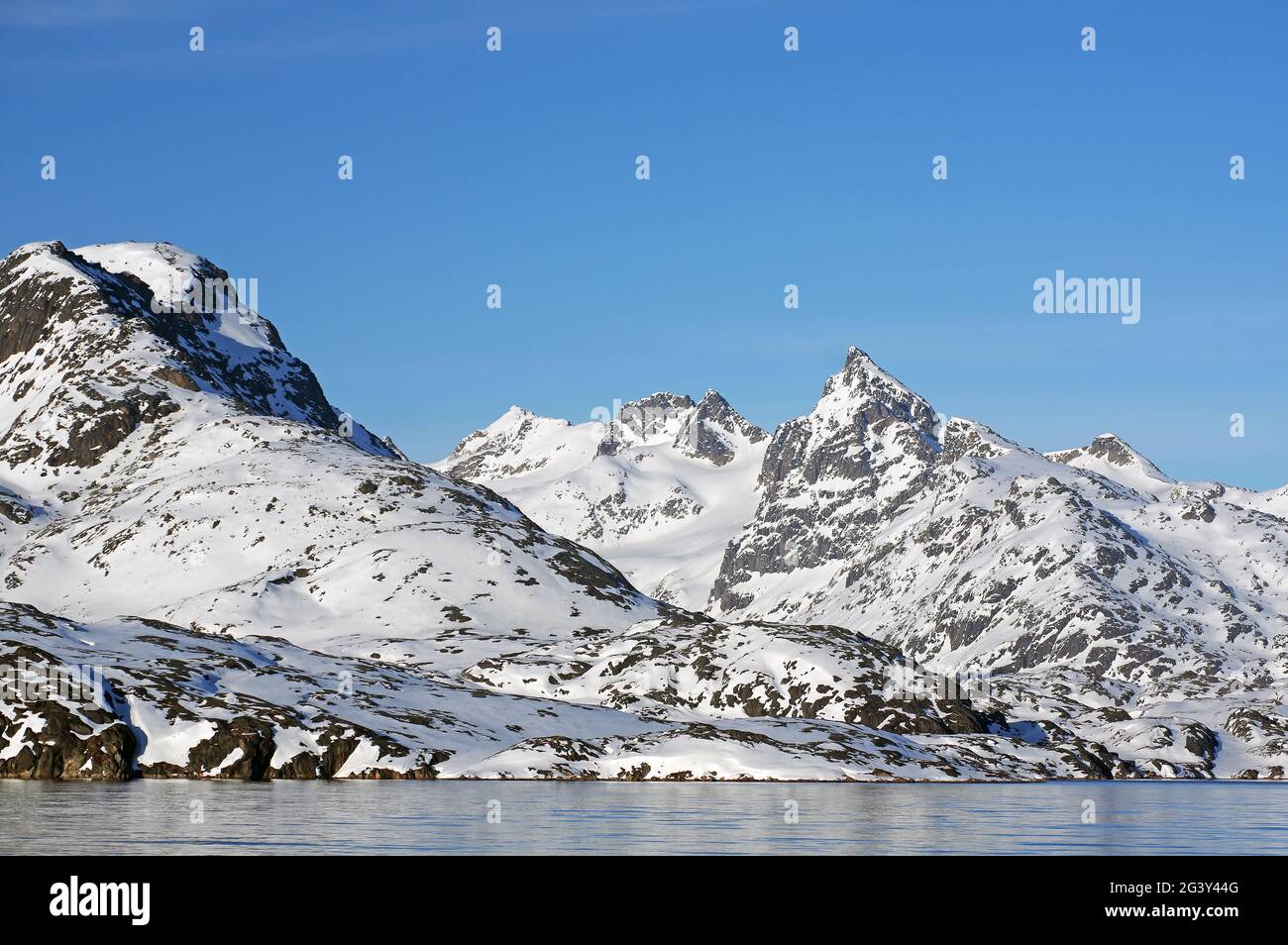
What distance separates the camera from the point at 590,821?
324 ft

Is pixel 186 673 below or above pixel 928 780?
above

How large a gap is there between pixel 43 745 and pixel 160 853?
9775 cm

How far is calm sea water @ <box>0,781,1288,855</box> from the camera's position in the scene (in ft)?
257

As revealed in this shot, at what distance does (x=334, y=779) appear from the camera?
171 metres

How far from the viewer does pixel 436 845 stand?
77.7 m

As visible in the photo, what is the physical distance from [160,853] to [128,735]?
10119cm

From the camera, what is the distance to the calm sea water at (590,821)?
7844cm

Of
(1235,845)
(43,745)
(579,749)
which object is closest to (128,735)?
(43,745)
